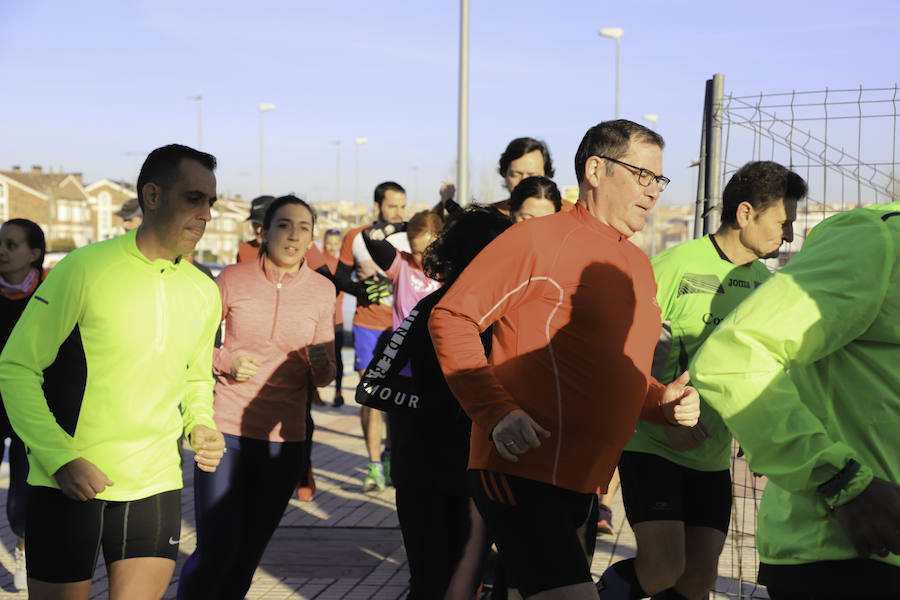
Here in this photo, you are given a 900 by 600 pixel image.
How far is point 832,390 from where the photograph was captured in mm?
2152

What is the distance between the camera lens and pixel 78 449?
315 cm

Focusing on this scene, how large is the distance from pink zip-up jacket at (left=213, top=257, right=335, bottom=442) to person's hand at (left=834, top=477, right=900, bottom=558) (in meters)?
2.94

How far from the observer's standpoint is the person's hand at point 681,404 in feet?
9.84

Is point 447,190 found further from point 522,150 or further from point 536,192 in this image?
point 536,192

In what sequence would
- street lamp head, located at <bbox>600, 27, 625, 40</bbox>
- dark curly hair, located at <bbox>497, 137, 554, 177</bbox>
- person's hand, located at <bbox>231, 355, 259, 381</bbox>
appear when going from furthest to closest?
street lamp head, located at <bbox>600, 27, 625, 40</bbox> → dark curly hair, located at <bbox>497, 137, 554, 177</bbox> → person's hand, located at <bbox>231, 355, 259, 381</bbox>

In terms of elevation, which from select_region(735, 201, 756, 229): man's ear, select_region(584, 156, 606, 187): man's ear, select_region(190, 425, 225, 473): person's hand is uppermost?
select_region(584, 156, 606, 187): man's ear

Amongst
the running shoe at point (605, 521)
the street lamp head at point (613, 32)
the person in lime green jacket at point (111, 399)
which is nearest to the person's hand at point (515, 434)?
the person in lime green jacket at point (111, 399)

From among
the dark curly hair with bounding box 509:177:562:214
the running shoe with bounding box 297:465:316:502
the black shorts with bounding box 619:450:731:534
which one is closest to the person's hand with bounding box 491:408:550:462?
the black shorts with bounding box 619:450:731:534

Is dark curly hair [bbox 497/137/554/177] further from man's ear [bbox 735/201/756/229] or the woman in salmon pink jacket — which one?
man's ear [bbox 735/201/756/229]

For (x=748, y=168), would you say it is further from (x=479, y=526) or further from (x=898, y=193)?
(x=479, y=526)

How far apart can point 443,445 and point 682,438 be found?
34.8 inches

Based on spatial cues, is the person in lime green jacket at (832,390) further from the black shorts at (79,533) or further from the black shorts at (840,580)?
the black shorts at (79,533)

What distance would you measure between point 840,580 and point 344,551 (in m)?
4.51

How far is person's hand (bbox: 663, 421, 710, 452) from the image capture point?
3.52m
